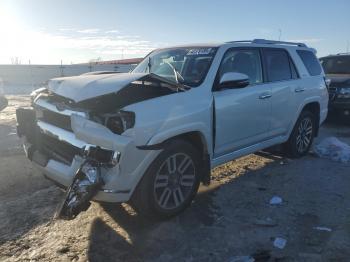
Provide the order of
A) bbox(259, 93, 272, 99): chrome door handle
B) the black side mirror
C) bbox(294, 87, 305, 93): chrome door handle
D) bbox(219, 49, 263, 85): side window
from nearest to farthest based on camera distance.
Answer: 1. the black side mirror
2. bbox(219, 49, 263, 85): side window
3. bbox(259, 93, 272, 99): chrome door handle
4. bbox(294, 87, 305, 93): chrome door handle

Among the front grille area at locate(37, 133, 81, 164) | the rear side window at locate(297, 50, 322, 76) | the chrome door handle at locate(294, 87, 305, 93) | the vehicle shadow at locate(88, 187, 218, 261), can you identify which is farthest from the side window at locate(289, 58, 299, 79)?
the front grille area at locate(37, 133, 81, 164)

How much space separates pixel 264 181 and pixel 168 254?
2.46 m

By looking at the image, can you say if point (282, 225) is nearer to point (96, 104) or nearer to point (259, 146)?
point (259, 146)

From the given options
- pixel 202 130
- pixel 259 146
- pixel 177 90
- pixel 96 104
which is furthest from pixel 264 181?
pixel 96 104

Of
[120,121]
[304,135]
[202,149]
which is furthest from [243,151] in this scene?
[120,121]

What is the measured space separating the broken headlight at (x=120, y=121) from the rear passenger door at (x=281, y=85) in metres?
2.67

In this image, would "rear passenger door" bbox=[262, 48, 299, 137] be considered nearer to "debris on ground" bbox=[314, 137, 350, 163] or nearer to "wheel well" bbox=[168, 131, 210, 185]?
"debris on ground" bbox=[314, 137, 350, 163]

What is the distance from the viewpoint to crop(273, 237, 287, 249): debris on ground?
12.6 ft

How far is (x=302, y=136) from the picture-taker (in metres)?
6.96

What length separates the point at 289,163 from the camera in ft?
21.9

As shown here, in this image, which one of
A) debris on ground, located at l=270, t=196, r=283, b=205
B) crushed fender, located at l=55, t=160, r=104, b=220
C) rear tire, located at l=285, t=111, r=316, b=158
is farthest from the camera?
rear tire, located at l=285, t=111, r=316, b=158

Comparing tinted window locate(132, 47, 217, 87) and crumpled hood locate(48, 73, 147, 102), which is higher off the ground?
tinted window locate(132, 47, 217, 87)

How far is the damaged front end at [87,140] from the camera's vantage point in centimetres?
368

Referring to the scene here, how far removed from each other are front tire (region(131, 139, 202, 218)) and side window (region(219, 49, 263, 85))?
1.13 meters
